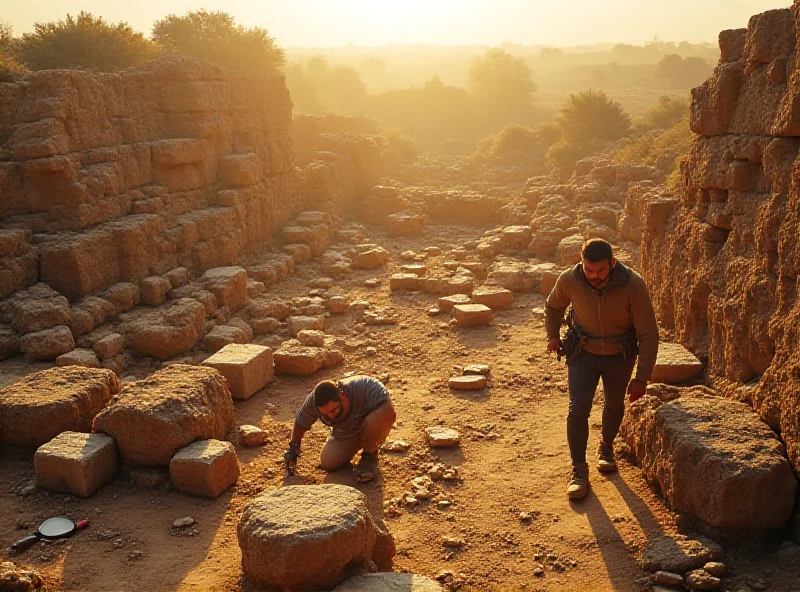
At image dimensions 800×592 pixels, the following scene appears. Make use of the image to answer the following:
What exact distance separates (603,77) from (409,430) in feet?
201

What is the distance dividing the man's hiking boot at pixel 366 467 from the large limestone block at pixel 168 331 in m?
3.31

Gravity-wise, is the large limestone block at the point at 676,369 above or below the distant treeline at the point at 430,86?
below

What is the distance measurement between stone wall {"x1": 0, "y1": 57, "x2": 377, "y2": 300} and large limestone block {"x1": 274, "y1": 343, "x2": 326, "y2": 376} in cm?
257

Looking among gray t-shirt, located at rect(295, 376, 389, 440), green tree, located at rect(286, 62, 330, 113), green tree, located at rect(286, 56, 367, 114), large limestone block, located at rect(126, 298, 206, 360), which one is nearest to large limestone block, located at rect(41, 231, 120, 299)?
large limestone block, located at rect(126, 298, 206, 360)

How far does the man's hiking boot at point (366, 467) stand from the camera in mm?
5742

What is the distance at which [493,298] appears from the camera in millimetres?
10289

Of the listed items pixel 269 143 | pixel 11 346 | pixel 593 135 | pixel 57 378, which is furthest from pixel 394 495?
pixel 593 135

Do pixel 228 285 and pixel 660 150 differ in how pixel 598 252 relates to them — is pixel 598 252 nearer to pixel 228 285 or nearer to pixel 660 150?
pixel 228 285

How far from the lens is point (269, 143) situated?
1370 centimetres

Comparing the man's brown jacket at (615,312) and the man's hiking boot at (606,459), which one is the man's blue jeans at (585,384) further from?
the man's hiking boot at (606,459)

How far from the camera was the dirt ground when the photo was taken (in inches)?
176

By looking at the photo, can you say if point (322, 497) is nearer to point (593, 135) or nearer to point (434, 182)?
point (434, 182)

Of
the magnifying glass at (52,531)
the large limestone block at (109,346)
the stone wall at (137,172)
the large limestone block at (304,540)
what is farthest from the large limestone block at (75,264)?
the large limestone block at (304,540)

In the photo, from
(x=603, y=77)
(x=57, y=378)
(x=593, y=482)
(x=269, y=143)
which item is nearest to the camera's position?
(x=593, y=482)
